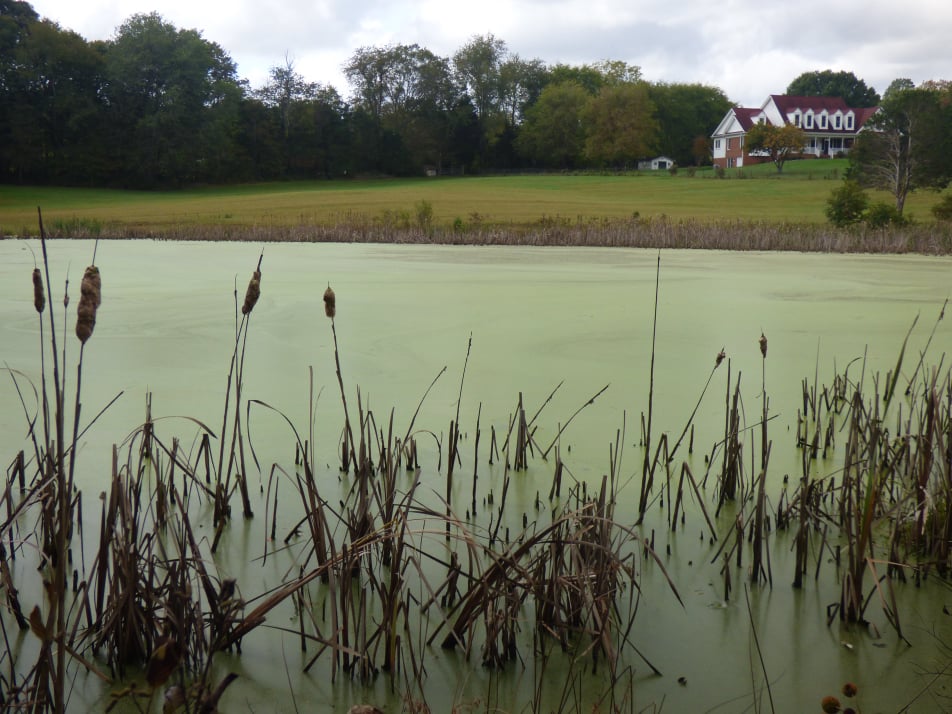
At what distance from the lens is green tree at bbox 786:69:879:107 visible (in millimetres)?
54250

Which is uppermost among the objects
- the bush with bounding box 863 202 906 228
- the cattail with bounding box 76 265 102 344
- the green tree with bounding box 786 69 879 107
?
the green tree with bounding box 786 69 879 107

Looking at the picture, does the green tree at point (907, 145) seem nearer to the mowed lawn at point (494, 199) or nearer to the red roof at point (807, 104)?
the mowed lawn at point (494, 199)

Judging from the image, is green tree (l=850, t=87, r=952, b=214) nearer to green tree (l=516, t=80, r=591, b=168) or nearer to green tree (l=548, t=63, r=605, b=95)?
green tree (l=516, t=80, r=591, b=168)

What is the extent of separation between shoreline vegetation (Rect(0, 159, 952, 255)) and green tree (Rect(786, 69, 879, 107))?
18.8 metres

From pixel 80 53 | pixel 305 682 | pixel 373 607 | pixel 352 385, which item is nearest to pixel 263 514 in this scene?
pixel 373 607

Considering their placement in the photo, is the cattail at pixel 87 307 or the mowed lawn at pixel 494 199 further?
the mowed lawn at pixel 494 199

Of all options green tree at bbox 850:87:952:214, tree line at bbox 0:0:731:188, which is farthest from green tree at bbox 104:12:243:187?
green tree at bbox 850:87:952:214

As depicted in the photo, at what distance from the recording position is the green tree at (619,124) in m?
39.6

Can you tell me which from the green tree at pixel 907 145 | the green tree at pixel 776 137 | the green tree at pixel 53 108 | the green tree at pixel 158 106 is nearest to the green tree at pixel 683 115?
the green tree at pixel 776 137

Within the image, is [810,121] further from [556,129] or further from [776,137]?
[556,129]

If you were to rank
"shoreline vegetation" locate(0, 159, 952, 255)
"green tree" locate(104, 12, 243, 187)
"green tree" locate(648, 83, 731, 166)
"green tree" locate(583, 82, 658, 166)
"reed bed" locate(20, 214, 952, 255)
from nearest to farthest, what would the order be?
"reed bed" locate(20, 214, 952, 255)
"shoreline vegetation" locate(0, 159, 952, 255)
"green tree" locate(104, 12, 243, 187)
"green tree" locate(583, 82, 658, 166)
"green tree" locate(648, 83, 731, 166)

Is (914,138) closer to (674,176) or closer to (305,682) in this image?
(674,176)

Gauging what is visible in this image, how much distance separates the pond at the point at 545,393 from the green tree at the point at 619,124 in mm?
33379

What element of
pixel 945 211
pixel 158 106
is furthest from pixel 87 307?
pixel 158 106
